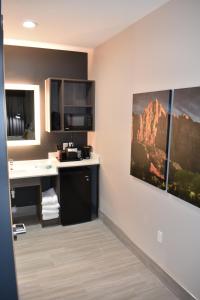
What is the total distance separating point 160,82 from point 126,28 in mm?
956

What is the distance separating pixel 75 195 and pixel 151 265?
4.81 feet

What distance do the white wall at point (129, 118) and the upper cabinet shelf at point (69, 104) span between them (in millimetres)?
192

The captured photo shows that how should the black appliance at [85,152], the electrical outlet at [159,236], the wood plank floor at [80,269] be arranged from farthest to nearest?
the black appliance at [85,152], the electrical outlet at [159,236], the wood plank floor at [80,269]

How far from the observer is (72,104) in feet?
12.9

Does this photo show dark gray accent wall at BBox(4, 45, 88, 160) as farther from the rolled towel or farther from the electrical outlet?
the electrical outlet

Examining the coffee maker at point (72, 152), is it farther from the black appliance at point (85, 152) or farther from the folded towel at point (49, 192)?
the folded towel at point (49, 192)

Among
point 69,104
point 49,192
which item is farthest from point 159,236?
point 69,104

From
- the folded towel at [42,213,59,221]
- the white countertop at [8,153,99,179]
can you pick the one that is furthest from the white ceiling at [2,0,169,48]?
the folded towel at [42,213,59,221]

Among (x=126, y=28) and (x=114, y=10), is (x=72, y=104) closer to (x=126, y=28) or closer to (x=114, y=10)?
(x=126, y=28)

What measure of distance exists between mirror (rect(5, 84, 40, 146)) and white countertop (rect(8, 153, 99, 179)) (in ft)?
1.00

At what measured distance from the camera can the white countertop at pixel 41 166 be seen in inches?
135

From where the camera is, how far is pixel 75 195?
368 cm

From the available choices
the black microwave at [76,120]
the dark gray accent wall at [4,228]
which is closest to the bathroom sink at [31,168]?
the black microwave at [76,120]

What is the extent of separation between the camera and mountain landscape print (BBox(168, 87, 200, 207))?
196cm
